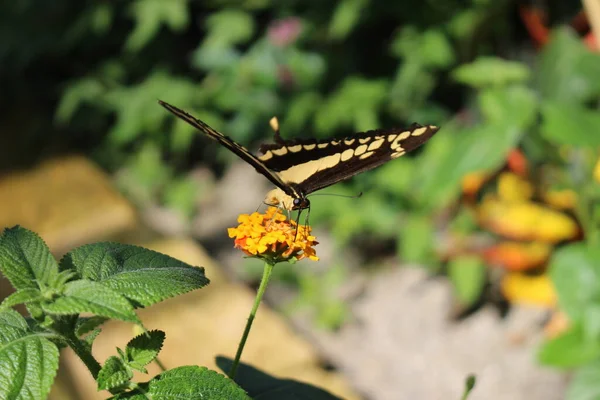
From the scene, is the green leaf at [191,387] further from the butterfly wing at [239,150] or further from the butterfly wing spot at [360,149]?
the butterfly wing spot at [360,149]

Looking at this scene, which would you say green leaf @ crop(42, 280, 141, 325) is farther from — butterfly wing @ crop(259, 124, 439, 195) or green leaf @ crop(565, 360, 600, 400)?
green leaf @ crop(565, 360, 600, 400)

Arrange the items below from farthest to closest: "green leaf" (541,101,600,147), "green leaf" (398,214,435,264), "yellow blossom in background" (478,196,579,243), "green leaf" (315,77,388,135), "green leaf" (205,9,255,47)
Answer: "green leaf" (205,9,255,47)
"green leaf" (315,77,388,135)
"green leaf" (398,214,435,264)
"yellow blossom in background" (478,196,579,243)
"green leaf" (541,101,600,147)

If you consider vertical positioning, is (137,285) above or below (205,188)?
below

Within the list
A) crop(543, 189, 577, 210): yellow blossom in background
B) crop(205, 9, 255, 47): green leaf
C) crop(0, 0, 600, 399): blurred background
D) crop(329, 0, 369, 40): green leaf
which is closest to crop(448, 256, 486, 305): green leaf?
crop(0, 0, 600, 399): blurred background

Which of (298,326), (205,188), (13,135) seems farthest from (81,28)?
(298,326)

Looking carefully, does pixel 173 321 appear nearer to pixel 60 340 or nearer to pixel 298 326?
pixel 298 326

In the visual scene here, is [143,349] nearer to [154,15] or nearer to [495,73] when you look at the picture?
[495,73]

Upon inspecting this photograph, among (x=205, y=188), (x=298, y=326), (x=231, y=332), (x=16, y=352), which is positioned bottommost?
(x=16, y=352)

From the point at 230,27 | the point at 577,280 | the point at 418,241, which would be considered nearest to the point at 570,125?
the point at 577,280
